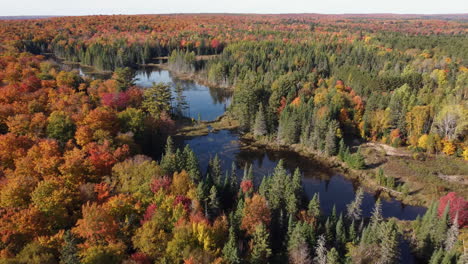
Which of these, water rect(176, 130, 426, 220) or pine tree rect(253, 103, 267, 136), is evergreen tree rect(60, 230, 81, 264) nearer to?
water rect(176, 130, 426, 220)

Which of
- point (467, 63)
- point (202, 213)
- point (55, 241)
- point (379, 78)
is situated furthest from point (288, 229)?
point (467, 63)

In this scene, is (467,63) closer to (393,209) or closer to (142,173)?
(393,209)

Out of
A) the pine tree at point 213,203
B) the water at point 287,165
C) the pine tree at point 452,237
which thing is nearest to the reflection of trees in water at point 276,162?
the water at point 287,165

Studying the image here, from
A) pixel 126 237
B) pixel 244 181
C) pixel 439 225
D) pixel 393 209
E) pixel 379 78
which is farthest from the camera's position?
pixel 379 78

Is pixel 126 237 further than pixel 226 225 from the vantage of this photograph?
No

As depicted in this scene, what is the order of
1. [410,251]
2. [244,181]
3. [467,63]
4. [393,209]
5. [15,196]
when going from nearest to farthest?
[15,196] < [410,251] < [244,181] < [393,209] < [467,63]

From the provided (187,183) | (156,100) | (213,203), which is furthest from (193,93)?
(213,203)

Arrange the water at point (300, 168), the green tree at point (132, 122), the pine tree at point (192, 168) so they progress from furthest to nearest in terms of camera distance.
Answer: the green tree at point (132, 122) < the water at point (300, 168) < the pine tree at point (192, 168)

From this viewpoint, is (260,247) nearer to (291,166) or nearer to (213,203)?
(213,203)

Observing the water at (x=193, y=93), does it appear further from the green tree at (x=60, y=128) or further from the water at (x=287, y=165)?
the green tree at (x=60, y=128)
